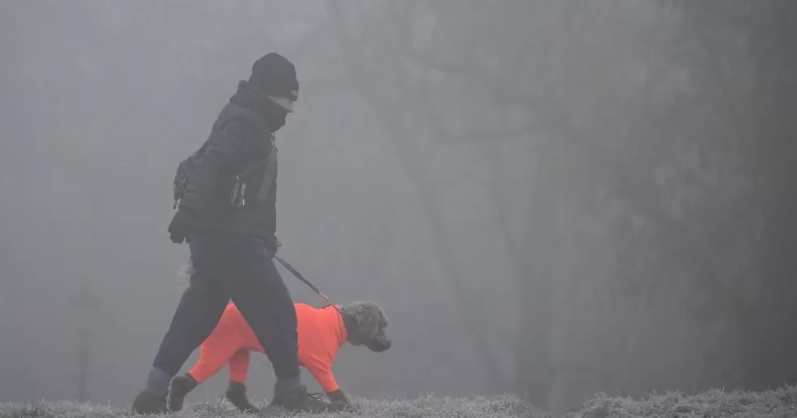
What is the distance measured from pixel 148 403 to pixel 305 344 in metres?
0.61

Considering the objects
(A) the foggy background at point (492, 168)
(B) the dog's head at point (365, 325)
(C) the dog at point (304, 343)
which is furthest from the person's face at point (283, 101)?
(A) the foggy background at point (492, 168)

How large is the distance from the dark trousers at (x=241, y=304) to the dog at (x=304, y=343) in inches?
3.7

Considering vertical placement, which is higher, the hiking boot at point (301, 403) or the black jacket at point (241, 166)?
the black jacket at point (241, 166)

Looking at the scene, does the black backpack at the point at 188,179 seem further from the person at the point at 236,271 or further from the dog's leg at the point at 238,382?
the dog's leg at the point at 238,382

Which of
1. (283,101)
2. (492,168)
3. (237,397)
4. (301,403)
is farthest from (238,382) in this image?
(492,168)

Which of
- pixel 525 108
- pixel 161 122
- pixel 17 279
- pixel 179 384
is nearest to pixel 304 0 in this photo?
pixel 161 122

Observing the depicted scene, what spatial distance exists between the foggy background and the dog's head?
1757 mm

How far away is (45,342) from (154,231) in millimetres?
893

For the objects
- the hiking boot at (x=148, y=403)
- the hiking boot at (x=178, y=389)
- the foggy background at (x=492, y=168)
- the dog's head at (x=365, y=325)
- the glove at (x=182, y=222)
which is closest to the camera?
the glove at (x=182, y=222)

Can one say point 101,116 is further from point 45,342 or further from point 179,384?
point 179,384

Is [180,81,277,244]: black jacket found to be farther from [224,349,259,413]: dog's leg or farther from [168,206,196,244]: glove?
[224,349,259,413]: dog's leg

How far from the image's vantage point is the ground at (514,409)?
10.3ft

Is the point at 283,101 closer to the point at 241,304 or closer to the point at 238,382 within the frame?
the point at 241,304

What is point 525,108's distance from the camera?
5.44m
